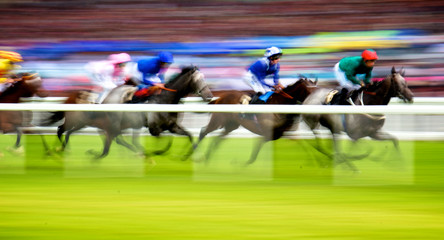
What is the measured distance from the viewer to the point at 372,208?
370 cm

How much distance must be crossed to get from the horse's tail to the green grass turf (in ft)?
0.53

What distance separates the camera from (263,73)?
257 inches

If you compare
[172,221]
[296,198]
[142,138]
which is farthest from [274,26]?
[172,221]

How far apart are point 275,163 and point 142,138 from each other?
91 centimetres

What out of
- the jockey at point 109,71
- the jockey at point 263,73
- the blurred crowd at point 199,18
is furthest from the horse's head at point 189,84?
the blurred crowd at point 199,18

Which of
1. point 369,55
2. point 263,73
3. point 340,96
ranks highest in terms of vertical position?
point 369,55

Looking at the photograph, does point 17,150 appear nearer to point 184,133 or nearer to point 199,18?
point 184,133

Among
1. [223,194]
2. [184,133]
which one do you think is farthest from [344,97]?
[223,194]

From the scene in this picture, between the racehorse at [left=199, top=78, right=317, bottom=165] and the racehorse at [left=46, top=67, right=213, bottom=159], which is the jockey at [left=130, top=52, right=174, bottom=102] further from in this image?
the racehorse at [left=199, top=78, right=317, bottom=165]

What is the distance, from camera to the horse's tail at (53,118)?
16.9 feet

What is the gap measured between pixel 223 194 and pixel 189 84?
234cm

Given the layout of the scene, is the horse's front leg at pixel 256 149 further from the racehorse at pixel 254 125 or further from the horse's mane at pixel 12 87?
the horse's mane at pixel 12 87

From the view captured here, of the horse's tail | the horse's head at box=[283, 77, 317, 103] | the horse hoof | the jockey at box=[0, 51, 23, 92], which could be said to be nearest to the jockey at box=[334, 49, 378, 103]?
the horse's head at box=[283, 77, 317, 103]

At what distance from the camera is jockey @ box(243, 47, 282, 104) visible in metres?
6.35
